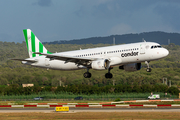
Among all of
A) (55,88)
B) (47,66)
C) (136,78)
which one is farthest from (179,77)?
(47,66)

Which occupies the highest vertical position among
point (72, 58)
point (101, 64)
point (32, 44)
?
point (32, 44)

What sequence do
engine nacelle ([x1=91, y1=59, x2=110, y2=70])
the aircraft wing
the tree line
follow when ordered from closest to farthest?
1. engine nacelle ([x1=91, y1=59, x2=110, y2=70])
2. the aircraft wing
3. the tree line

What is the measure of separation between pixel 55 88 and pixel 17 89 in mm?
10033

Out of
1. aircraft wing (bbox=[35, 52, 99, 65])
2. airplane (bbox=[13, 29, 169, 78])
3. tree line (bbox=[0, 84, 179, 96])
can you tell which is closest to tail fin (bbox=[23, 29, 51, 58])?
airplane (bbox=[13, 29, 169, 78])

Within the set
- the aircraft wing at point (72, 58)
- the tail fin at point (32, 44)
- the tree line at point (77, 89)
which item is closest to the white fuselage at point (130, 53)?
the aircraft wing at point (72, 58)

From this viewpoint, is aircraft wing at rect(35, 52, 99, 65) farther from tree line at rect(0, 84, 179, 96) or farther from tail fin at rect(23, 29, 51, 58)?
tree line at rect(0, 84, 179, 96)

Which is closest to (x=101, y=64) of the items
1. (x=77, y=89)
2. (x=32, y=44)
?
(x=32, y=44)

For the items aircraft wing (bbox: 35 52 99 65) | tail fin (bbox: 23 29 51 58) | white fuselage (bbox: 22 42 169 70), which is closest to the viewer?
white fuselage (bbox: 22 42 169 70)

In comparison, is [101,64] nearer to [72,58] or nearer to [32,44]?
[72,58]

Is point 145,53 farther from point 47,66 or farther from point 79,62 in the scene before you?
point 47,66

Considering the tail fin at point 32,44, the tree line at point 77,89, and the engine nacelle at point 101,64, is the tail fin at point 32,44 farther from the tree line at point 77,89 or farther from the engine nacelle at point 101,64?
the tree line at point 77,89

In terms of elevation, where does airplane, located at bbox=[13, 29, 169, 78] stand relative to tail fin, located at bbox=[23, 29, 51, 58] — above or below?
below

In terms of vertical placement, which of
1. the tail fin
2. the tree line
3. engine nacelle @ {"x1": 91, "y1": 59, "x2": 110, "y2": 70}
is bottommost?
the tree line

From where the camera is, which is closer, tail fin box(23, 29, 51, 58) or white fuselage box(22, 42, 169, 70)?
white fuselage box(22, 42, 169, 70)
